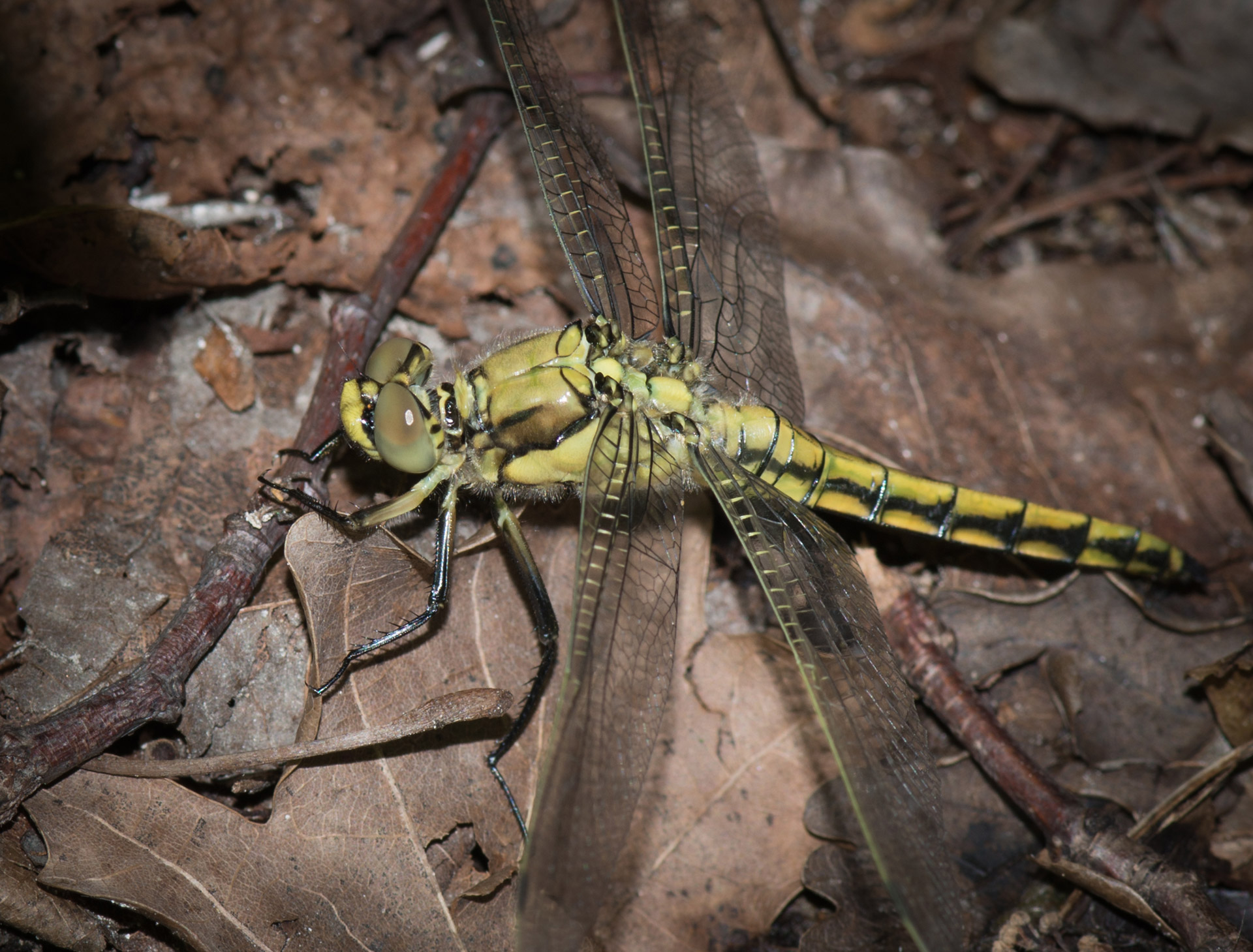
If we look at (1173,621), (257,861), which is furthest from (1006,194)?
(257,861)

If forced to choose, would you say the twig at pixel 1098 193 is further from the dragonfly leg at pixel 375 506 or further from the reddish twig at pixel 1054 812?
the dragonfly leg at pixel 375 506

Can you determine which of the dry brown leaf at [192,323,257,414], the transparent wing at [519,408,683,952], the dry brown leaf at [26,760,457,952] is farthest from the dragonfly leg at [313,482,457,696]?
the dry brown leaf at [192,323,257,414]

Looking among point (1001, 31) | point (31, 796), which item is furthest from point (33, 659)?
point (1001, 31)

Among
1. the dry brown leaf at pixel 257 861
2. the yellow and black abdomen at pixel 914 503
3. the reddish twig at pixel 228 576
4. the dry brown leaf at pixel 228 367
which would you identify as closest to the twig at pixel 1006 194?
the yellow and black abdomen at pixel 914 503

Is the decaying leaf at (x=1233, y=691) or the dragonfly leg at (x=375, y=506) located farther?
the decaying leaf at (x=1233, y=691)

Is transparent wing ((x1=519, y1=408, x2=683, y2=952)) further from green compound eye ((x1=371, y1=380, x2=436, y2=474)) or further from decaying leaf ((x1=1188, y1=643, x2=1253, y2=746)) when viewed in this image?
decaying leaf ((x1=1188, y1=643, x2=1253, y2=746))

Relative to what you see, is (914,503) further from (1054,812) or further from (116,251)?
(116,251)
